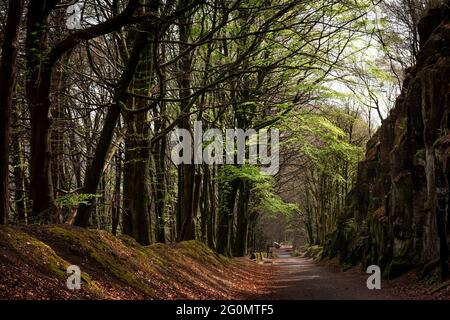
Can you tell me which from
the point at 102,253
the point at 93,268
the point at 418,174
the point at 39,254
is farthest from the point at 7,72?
the point at 418,174

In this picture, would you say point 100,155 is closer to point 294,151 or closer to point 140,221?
point 140,221

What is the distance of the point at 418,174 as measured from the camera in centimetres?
1755

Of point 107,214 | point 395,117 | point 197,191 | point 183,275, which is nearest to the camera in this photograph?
point 183,275

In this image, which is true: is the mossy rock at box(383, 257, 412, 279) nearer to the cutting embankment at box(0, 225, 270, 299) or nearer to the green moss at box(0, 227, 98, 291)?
the cutting embankment at box(0, 225, 270, 299)

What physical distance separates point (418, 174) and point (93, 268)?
42.2 feet

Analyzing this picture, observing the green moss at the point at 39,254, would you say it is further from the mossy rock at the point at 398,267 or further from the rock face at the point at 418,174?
the mossy rock at the point at 398,267

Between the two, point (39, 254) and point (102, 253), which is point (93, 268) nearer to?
point (102, 253)

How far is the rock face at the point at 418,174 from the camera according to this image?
14320 mm

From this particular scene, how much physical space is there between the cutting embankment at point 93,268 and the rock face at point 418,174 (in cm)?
599

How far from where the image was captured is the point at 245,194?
100ft

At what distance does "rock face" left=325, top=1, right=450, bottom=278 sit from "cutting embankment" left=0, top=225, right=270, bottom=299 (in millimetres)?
5987

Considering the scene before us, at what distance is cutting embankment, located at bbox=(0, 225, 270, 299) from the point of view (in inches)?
259
